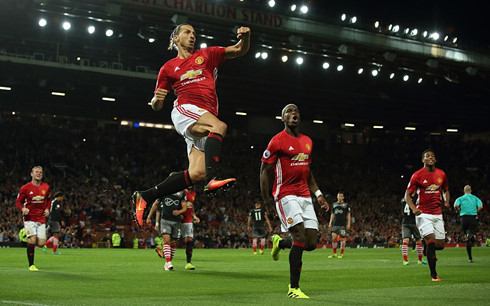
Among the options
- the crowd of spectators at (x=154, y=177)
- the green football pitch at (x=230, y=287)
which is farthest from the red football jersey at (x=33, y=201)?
the crowd of spectators at (x=154, y=177)

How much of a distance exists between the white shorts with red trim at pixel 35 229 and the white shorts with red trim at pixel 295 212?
7.06 metres

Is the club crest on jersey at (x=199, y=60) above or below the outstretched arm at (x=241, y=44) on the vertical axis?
below

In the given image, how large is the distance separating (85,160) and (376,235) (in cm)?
1886

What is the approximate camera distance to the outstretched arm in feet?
24.7

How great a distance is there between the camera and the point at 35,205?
14.8 metres

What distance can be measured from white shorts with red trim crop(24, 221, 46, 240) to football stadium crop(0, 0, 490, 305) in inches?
1.7

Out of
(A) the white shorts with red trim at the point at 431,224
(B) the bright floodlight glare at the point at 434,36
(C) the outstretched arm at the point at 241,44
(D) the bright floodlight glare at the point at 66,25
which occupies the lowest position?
(A) the white shorts with red trim at the point at 431,224

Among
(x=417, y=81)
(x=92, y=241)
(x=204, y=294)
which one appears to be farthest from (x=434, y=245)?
(x=417, y=81)

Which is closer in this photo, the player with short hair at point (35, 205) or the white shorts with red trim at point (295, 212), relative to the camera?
the white shorts with red trim at point (295, 212)

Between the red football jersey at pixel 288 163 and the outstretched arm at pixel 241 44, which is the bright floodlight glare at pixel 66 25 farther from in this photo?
the outstretched arm at pixel 241 44

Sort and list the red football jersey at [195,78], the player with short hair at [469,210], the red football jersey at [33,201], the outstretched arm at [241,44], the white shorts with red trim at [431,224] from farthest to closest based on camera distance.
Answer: the player with short hair at [469,210] < the red football jersey at [33,201] < the white shorts with red trim at [431,224] < the red football jersey at [195,78] < the outstretched arm at [241,44]

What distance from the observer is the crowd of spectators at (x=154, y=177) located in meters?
35.1

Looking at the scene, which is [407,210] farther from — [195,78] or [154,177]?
[154,177]

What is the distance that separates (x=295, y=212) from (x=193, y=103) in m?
2.70
